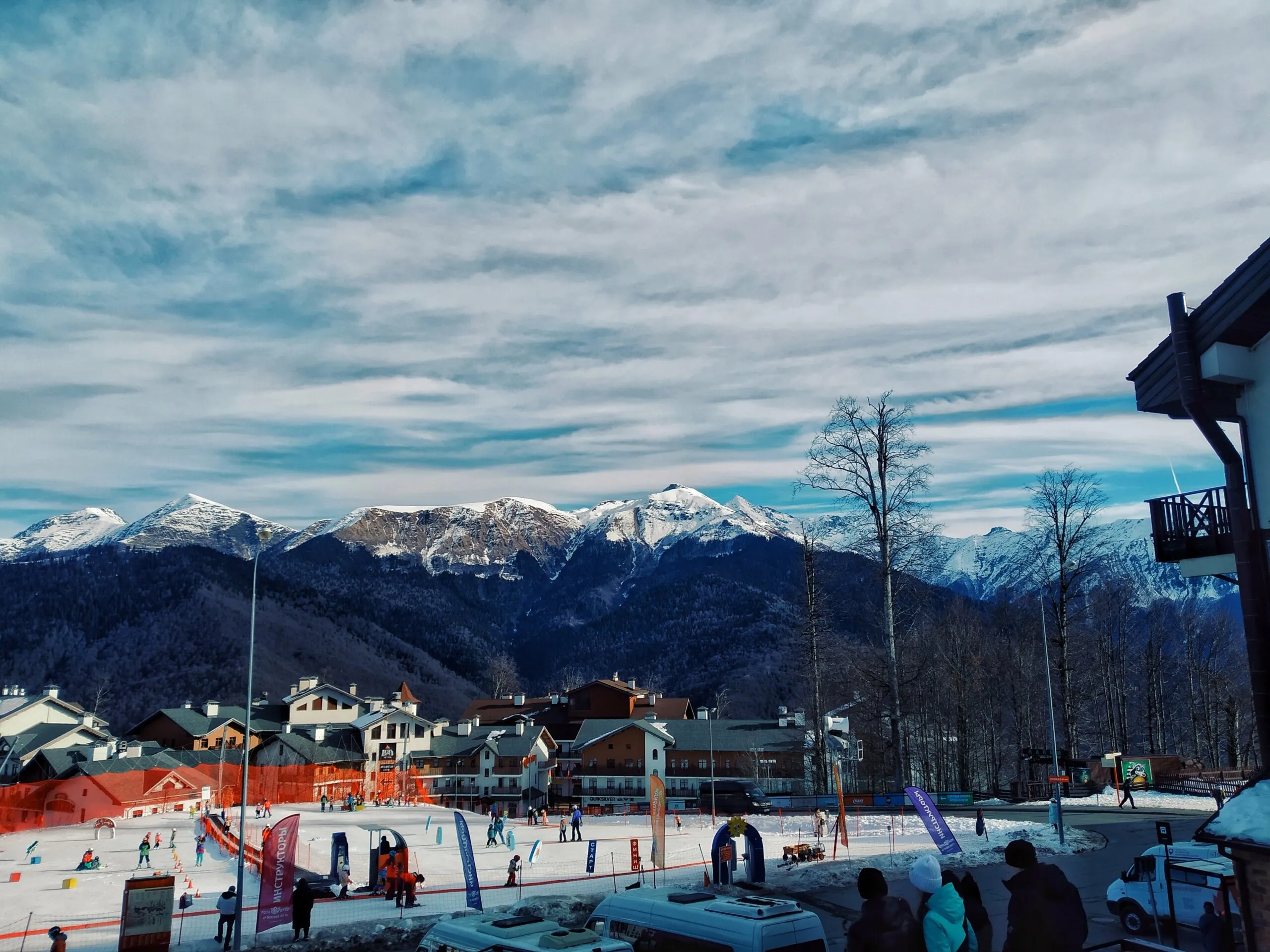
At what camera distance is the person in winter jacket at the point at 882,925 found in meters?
7.37

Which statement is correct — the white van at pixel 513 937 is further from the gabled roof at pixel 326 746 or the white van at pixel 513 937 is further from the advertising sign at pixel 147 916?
the gabled roof at pixel 326 746

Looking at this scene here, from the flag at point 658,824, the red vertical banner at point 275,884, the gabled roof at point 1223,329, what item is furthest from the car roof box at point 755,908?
the flag at point 658,824

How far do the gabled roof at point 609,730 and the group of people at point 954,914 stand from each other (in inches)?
2892

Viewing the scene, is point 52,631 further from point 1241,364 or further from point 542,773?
point 1241,364

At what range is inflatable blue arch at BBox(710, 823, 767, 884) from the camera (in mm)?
22828

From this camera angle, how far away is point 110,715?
128750 millimetres

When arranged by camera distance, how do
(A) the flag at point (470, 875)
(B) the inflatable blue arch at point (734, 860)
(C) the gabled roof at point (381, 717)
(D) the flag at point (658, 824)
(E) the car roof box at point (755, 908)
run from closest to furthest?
(E) the car roof box at point (755, 908) → (A) the flag at point (470, 875) → (B) the inflatable blue arch at point (734, 860) → (D) the flag at point (658, 824) → (C) the gabled roof at point (381, 717)

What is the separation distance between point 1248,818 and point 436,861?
30.3 metres

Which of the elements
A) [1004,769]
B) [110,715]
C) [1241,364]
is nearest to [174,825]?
[1241,364]

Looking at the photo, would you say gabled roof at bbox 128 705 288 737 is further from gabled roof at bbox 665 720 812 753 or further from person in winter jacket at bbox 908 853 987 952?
person in winter jacket at bbox 908 853 987 952

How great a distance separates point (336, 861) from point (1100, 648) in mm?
54875

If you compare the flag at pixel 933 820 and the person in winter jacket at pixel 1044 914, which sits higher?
the person in winter jacket at pixel 1044 914

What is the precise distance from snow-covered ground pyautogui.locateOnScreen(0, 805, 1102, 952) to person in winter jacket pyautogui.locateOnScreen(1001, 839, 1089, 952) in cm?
1673

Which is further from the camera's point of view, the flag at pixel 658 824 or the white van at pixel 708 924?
the flag at pixel 658 824
